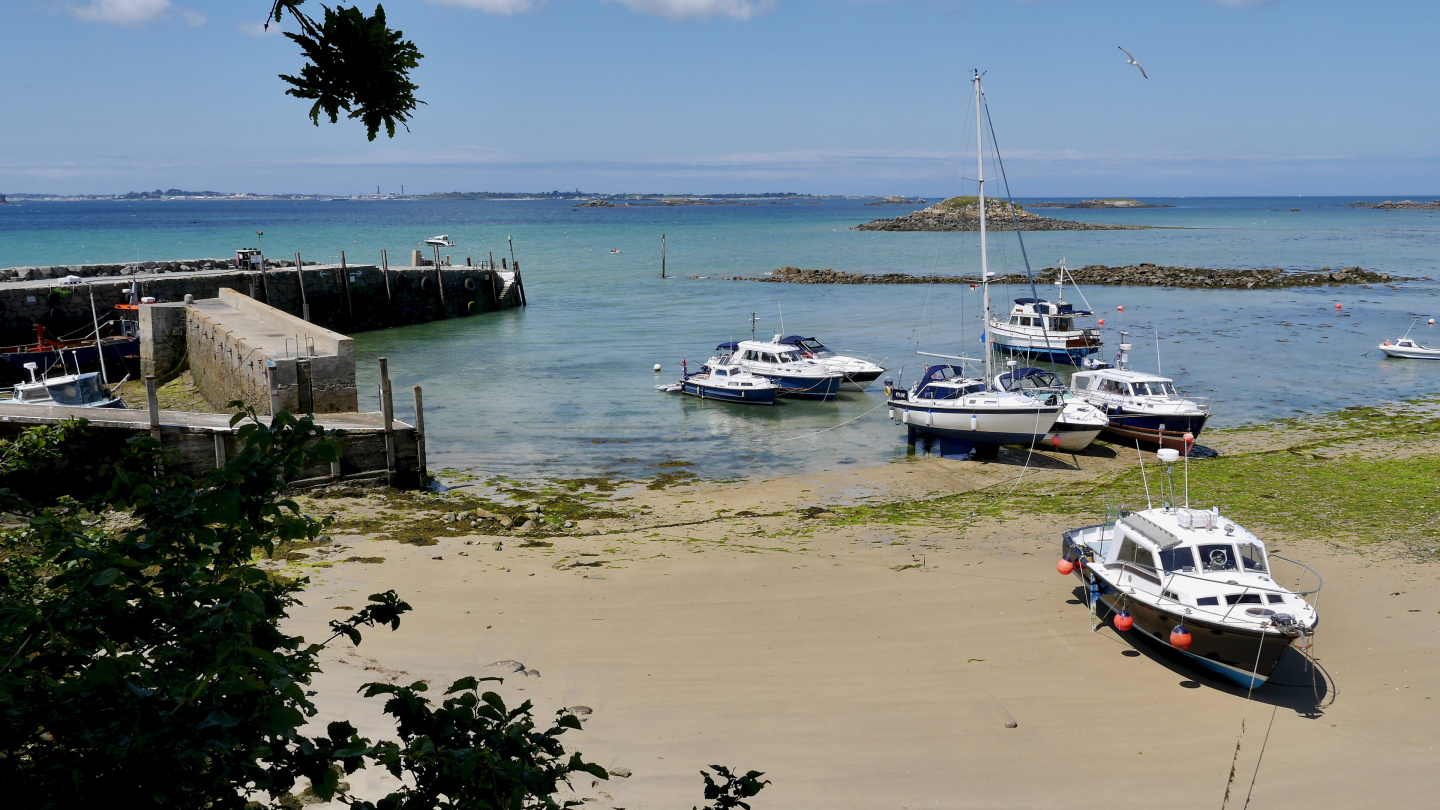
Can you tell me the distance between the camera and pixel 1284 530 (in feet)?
55.8

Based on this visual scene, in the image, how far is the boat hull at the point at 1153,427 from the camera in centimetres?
2473

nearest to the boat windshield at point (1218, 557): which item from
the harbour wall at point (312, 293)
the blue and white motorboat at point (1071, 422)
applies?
the blue and white motorboat at point (1071, 422)

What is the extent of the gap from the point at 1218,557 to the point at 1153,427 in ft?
45.8

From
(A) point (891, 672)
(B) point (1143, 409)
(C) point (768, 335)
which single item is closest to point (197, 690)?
(A) point (891, 672)

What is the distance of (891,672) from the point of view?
39.0ft

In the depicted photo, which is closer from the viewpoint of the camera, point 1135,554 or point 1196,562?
point 1196,562

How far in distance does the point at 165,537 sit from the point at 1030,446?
23.2 m

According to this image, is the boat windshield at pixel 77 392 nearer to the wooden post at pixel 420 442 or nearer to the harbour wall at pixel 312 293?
the wooden post at pixel 420 442

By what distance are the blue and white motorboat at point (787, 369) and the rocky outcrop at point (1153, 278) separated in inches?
1406

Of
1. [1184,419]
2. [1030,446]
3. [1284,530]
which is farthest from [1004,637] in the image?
[1184,419]

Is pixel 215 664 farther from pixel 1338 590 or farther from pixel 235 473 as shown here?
pixel 1338 590

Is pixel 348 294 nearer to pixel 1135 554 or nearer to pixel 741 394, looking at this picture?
pixel 741 394

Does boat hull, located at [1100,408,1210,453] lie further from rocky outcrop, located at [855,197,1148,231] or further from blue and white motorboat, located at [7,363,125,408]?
rocky outcrop, located at [855,197,1148,231]

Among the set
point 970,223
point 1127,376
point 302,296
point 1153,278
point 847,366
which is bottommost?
point 847,366
